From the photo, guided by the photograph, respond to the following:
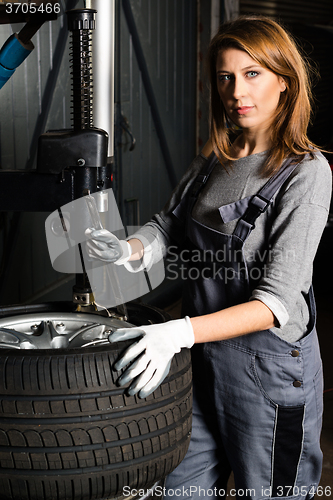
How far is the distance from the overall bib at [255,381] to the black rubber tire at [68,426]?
0.38 m

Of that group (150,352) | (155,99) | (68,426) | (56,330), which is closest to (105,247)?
(56,330)

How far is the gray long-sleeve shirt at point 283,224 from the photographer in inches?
45.1

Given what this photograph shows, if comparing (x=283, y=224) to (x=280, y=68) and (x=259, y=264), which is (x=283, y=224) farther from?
(x=280, y=68)

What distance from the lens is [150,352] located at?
1.00 meters

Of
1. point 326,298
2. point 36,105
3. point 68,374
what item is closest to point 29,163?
point 36,105

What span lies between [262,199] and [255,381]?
17.9 inches

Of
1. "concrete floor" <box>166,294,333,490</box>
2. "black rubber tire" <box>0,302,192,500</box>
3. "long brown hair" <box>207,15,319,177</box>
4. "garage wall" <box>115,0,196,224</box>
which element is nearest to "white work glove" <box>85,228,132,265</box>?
"black rubber tire" <box>0,302,192,500</box>

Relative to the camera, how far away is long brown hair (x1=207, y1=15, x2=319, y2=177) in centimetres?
123

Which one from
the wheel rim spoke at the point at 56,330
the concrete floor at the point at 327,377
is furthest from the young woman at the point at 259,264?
the concrete floor at the point at 327,377

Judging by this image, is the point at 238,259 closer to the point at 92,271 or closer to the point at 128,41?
the point at 92,271

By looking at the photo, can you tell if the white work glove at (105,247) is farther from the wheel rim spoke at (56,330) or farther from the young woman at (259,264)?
the wheel rim spoke at (56,330)

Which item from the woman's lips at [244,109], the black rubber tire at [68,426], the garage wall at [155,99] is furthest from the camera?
the garage wall at [155,99]

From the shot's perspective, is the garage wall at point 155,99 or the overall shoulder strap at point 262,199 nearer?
the overall shoulder strap at point 262,199

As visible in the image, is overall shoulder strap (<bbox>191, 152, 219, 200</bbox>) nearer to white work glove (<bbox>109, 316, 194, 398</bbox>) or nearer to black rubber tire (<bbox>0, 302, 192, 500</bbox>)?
white work glove (<bbox>109, 316, 194, 398</bbox>)
